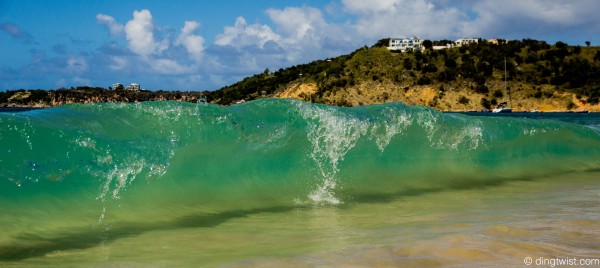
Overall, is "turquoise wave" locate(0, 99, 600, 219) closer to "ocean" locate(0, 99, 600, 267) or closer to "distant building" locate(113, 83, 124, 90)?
"ocean" locate(0, 99, 600, 267)

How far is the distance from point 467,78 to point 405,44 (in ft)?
111

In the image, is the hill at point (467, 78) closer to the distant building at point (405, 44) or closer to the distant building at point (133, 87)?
the distant building at point (405, 44)

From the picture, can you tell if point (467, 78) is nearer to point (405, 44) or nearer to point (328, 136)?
point (405, 44)

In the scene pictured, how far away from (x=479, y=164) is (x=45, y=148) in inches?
459

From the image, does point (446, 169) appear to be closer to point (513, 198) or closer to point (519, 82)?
point (513, 198)

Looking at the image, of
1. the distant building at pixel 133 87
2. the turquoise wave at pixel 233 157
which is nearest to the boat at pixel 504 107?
the turquoise wave at pixel 233 157

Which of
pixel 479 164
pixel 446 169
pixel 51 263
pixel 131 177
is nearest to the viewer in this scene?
pixel 51 263

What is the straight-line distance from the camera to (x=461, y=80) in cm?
10700

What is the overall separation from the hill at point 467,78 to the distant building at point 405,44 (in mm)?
4523

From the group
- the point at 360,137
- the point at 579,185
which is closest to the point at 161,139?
the point at 360,137

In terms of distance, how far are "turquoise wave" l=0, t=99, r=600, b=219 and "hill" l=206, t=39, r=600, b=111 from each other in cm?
8764

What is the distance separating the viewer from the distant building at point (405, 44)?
128 meters

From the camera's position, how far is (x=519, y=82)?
104875 mm

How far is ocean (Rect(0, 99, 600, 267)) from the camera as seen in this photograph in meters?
6.46
